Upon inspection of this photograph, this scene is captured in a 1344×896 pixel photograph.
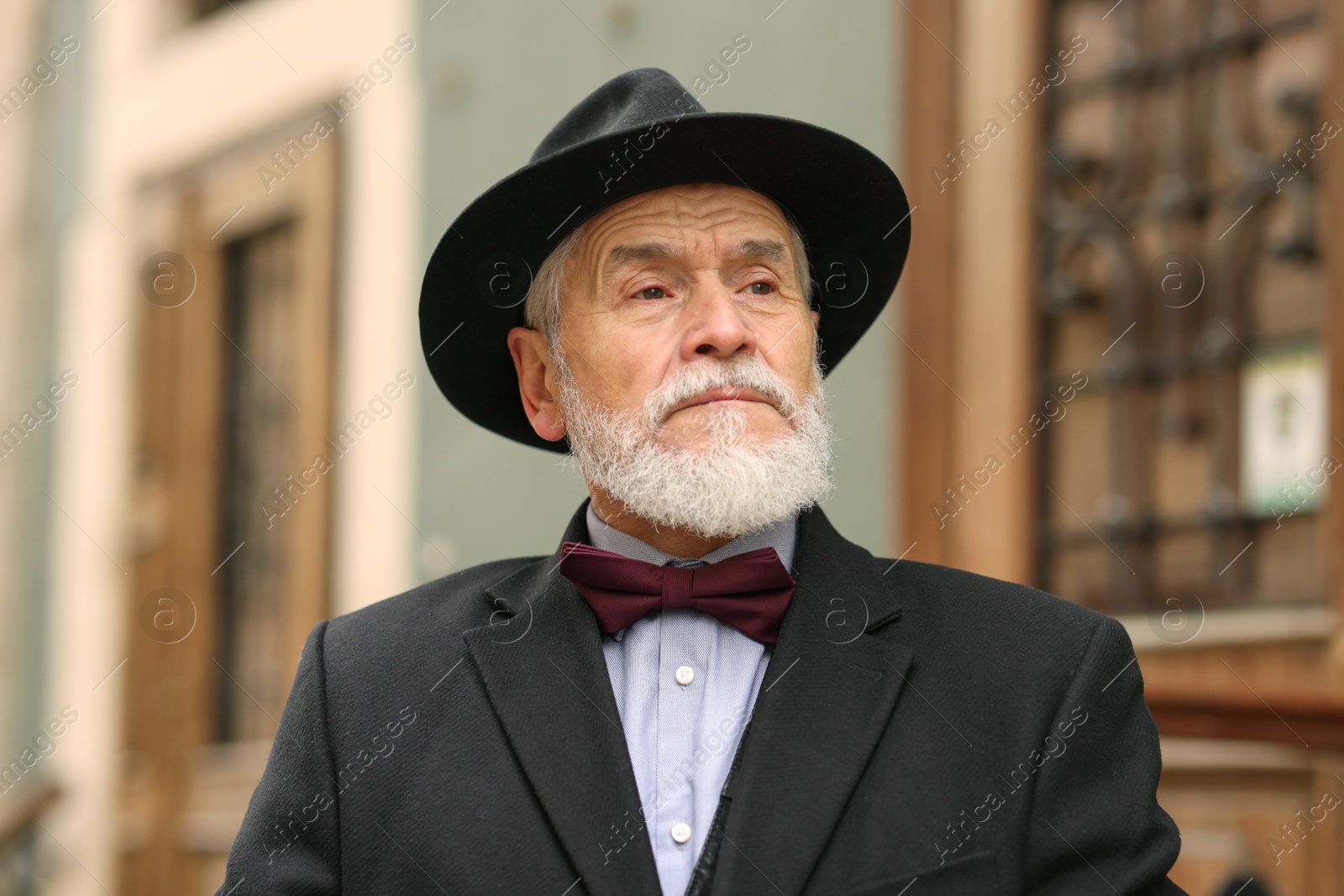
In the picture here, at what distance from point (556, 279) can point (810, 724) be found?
974 mm

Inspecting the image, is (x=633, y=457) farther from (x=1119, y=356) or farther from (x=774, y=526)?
(x=1119, y=356)

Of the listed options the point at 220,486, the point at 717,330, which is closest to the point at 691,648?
the point at 717,330

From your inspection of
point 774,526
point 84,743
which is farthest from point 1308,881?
point 84,743

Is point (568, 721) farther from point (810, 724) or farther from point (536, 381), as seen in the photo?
point (536, 381)

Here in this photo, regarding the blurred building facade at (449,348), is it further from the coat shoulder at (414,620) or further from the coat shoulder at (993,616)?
the coat shoulder at (414,620)

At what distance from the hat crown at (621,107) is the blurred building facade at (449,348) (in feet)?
Answer: 7.17

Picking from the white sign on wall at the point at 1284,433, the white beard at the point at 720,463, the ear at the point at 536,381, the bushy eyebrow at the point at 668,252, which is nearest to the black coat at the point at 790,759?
the white beard at the point at 720,463

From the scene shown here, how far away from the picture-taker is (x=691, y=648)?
101 inches

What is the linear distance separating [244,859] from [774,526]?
1.00 metres

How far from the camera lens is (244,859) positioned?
97.7 inches

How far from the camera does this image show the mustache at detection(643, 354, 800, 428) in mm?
2637

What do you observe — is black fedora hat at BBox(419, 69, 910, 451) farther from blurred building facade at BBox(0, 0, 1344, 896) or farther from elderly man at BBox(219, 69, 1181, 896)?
blurred building facade at BBox(0, 0, 1344, 896)

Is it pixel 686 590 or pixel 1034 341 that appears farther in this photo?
pixel 1034 341

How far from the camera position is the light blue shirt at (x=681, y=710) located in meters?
2.37
